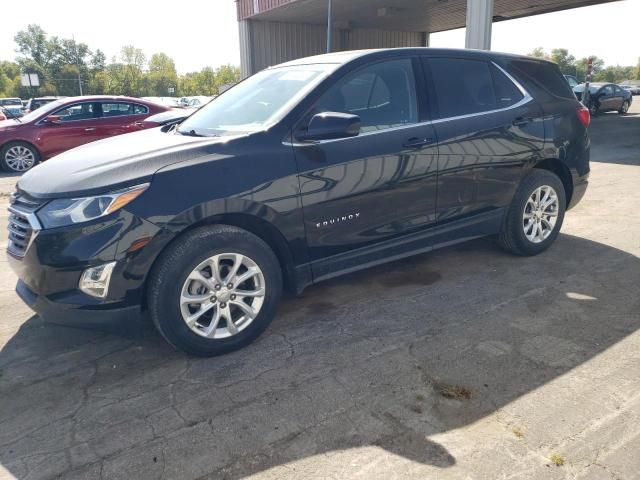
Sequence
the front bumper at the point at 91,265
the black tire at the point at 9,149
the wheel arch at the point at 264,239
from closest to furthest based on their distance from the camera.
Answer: the front bumper at the point at 91,265 → the wheel arch at the point at 264,239 → the black tire at the point at 9,149

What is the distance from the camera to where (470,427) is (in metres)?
2.45

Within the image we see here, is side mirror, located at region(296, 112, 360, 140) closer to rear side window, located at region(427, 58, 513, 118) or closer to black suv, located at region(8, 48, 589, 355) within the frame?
black suv, located at region(8, 48, 589, 355)

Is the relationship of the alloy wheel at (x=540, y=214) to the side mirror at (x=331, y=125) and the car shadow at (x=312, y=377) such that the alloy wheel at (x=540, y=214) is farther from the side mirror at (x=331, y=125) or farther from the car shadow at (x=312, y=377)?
the side mirror at (x=331, y=125)

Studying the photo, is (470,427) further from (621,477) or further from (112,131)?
(112,131)

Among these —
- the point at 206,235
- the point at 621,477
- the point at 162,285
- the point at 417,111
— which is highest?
the point at 417,111

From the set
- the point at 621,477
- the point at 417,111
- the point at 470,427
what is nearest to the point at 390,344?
the point at 470,427

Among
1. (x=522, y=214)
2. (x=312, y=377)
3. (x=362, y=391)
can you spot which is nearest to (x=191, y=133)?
(x=312, y=377)

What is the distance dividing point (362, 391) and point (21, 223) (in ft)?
7.06

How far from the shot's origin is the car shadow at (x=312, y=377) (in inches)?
92.2

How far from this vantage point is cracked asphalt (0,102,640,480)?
2256 mm

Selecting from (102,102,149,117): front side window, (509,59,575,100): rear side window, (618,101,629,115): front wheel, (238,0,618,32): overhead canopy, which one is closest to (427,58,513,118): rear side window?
(509,59,575,100): rear side window

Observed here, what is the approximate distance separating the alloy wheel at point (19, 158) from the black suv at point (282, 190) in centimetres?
789

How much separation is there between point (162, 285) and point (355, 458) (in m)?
1.39

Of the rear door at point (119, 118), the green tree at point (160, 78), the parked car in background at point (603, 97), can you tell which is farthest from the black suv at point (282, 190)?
the green tree at point (160, 78)
